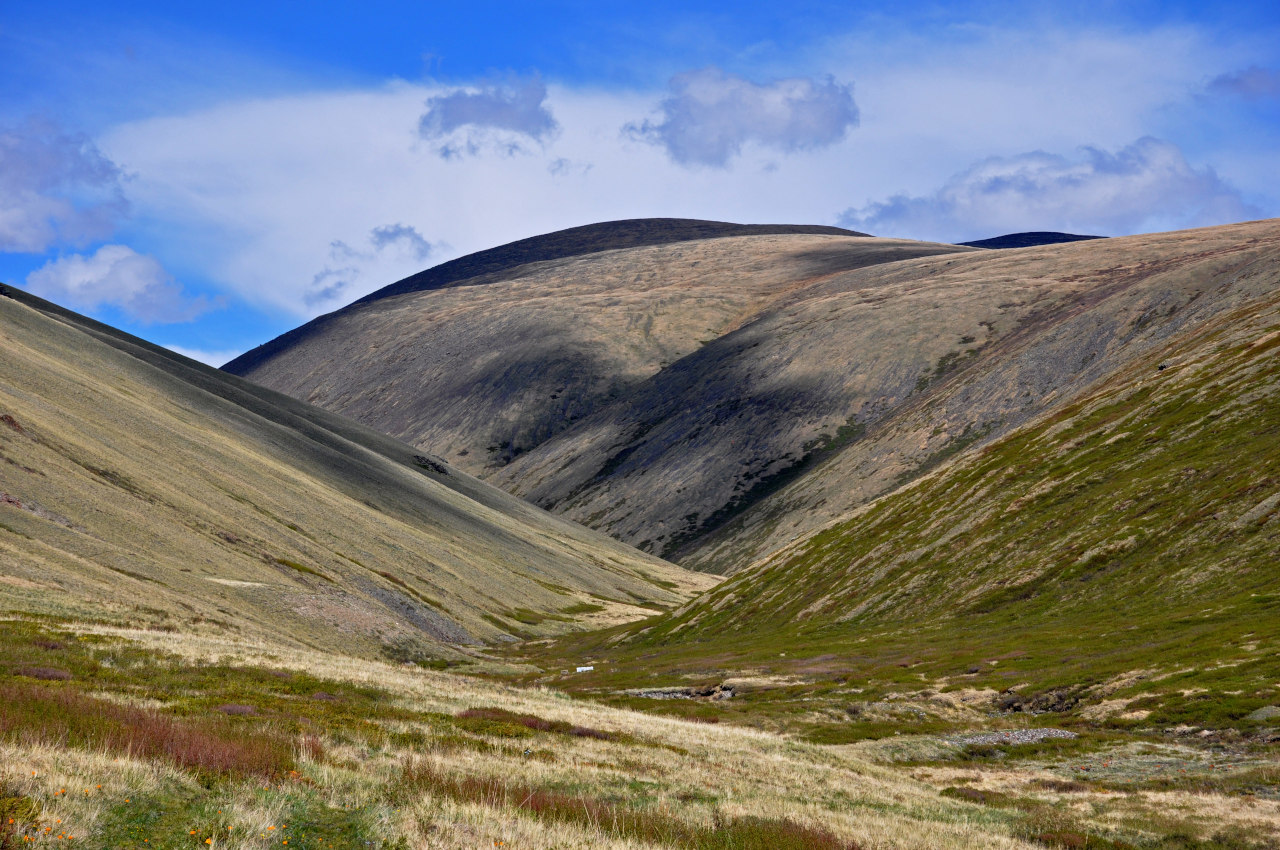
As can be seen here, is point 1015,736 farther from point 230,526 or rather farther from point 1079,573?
point 230,526

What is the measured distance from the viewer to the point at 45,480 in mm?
72438

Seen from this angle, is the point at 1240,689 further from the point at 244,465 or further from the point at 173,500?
the point at 244,465

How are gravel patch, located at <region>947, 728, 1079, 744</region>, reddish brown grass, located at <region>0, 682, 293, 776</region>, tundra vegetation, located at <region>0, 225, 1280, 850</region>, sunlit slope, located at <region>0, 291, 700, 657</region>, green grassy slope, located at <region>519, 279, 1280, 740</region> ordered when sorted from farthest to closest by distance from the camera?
sunlit slope, located at <region>0, 291, 700, 657</region>
green grassy slope, located at <region>519, 279, 1280, 740</region>
gravel patch, located at <region>947, 728, 1079, 744</region>
tundra vegetation, located at <region>0, 225, 1280, 850</region>
reddish brown grass, located at <region>0, 682, 293, 776</region>

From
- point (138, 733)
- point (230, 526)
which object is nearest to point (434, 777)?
point (138, 733)

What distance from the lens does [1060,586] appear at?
274ft

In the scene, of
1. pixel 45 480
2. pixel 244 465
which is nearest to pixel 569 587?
pixel 244 465

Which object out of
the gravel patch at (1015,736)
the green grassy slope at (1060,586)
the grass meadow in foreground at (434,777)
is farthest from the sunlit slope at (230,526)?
the gravel patch at (1015,736)

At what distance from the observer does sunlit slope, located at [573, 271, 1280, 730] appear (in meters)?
57.3

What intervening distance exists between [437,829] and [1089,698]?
170ft

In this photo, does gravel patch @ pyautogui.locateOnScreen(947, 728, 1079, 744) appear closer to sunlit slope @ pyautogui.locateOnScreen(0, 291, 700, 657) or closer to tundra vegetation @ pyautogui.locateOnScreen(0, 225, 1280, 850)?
tundra vegetation @ pyautogui.locateOnScreen(0, 225, 1280, 850)

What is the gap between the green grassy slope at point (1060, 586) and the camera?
183 ft

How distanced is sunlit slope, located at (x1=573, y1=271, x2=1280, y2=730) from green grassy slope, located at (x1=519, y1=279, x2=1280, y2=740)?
246 mm

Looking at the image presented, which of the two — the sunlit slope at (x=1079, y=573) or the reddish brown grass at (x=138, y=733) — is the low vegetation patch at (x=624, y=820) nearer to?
the reddish brown grass at (x=138, y=733)

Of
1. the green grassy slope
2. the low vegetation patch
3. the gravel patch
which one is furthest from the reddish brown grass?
the gravel patch
